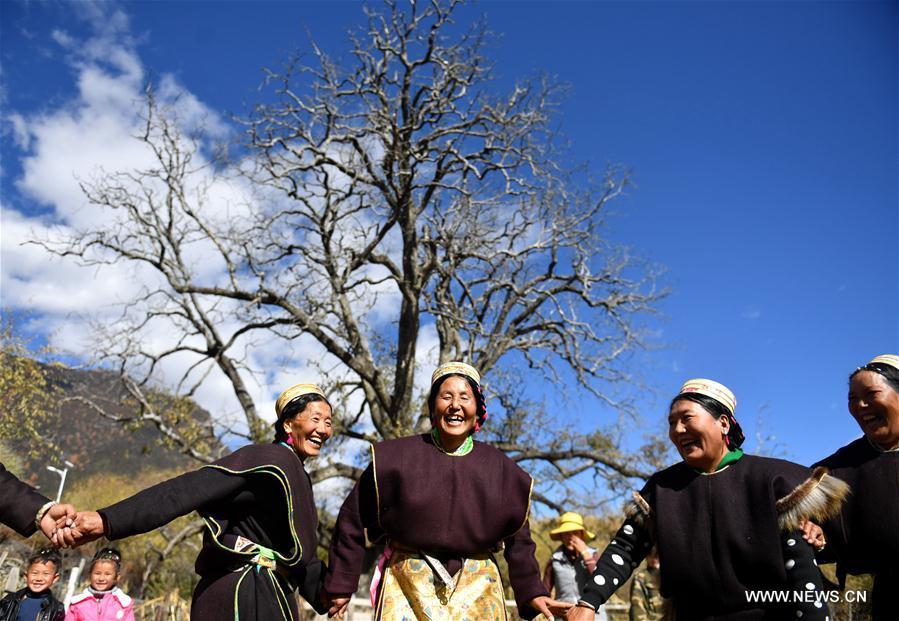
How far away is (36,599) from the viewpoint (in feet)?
16.2

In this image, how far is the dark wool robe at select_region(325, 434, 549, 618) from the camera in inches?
125

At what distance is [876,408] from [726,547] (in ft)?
3.23

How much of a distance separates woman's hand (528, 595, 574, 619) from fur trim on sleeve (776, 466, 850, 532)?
1056 millimetres

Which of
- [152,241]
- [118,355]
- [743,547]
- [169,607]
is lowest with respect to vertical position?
[169,607]

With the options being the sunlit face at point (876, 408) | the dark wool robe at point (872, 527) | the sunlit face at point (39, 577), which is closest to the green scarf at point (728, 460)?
the dark wool robe at point (872, 527)

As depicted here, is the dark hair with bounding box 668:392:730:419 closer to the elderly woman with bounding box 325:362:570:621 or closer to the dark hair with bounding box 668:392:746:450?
the dark hair with bounding box 668:392:746:450

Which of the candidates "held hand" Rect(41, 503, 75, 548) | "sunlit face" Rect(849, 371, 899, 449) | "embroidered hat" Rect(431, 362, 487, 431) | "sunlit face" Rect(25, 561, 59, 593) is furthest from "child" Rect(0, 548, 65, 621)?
"sunlit face" Rect(849, 371, 899, 449)

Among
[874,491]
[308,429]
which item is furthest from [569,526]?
[874,491]

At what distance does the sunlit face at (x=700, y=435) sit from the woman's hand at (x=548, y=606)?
92 centimetres

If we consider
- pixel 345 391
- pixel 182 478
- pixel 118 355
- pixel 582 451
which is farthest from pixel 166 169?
pixel 182 478

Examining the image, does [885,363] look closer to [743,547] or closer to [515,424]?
[743,547]

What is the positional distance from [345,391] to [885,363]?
1145 centimetres

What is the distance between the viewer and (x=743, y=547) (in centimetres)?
247

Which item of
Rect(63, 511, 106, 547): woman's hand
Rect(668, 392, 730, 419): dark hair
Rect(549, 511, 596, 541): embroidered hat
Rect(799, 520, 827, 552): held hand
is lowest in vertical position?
Rect(63, 511, 106, 547): woman's hand
